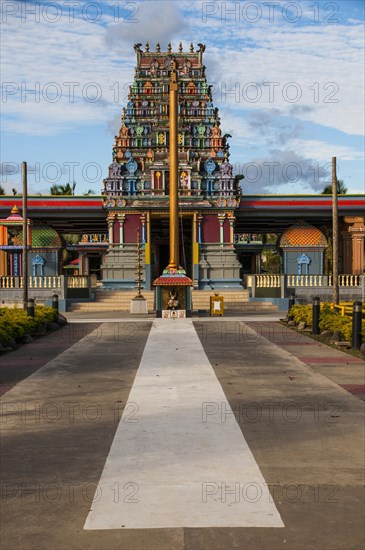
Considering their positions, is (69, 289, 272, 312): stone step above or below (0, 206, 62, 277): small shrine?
below

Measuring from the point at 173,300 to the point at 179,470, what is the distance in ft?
79.0

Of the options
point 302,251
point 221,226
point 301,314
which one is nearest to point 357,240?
point 302,251

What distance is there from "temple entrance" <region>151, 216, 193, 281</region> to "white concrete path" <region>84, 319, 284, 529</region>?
121ft

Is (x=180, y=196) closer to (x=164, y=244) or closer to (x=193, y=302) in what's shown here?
(x=193, y=302)

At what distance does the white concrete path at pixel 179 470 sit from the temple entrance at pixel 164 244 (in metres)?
37.0

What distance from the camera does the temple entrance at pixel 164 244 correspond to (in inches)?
1912

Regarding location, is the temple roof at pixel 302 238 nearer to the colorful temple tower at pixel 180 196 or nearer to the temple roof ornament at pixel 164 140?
the colorful temple tower at pixel 180 196

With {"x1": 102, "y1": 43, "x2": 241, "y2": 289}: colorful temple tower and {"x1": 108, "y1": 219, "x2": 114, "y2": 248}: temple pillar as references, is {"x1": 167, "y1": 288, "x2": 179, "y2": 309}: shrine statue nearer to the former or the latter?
{"x1": 102, "y1": 43, "x2": 241, "y2": 289}: colorful temple tower

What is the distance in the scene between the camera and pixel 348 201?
44.9m

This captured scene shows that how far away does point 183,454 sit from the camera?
7164mm

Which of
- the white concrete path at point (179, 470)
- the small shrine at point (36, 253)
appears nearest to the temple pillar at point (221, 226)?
the small shrine at point (36, 253)

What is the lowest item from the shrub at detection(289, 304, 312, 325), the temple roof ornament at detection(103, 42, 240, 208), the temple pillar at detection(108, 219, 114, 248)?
the shrub at detection(289, 304, 312, 325)

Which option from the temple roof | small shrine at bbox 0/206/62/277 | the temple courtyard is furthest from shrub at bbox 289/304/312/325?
small shrine at bbox 0/206/62/277

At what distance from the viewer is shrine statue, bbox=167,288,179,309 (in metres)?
30.6
